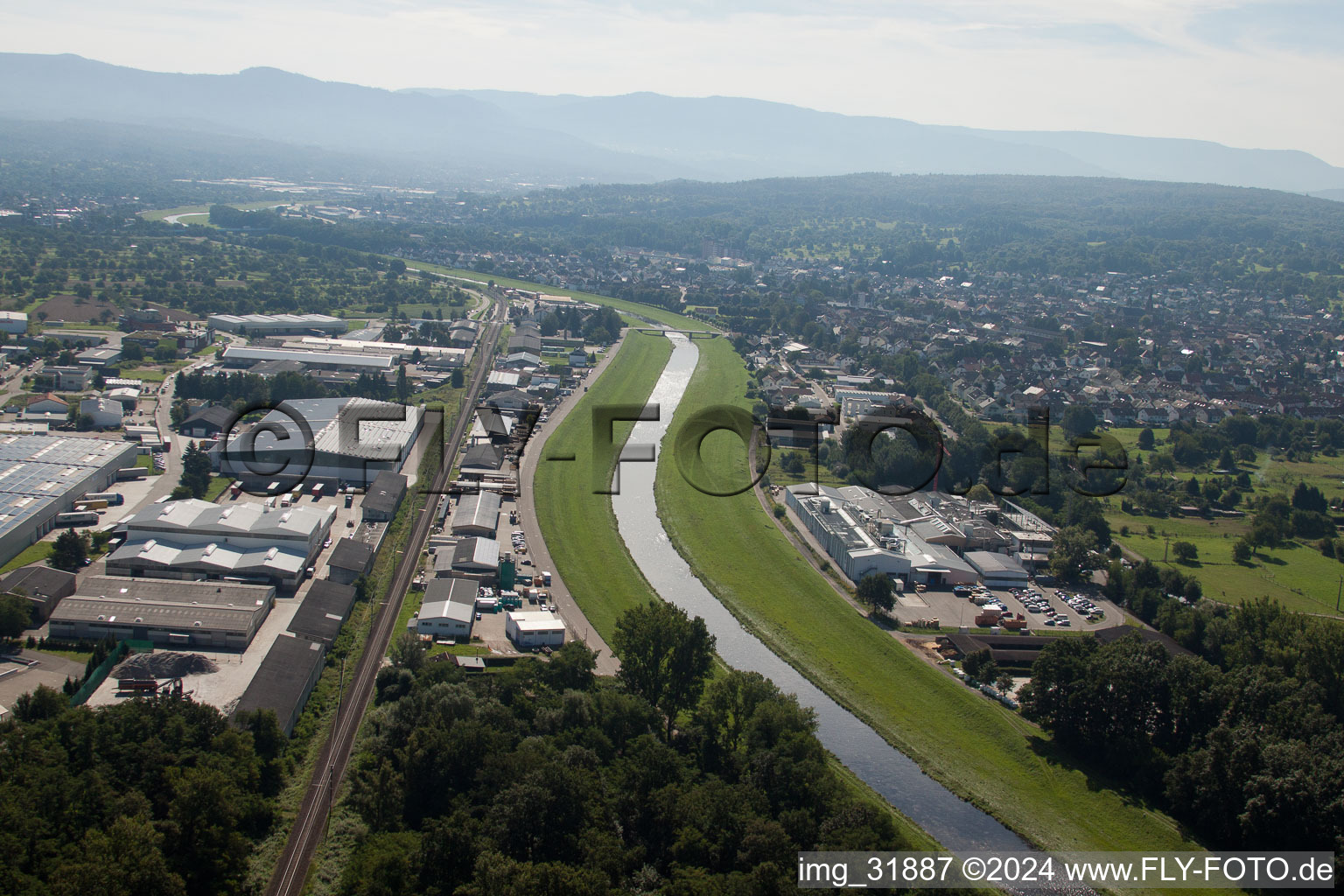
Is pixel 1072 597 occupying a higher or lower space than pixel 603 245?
lower

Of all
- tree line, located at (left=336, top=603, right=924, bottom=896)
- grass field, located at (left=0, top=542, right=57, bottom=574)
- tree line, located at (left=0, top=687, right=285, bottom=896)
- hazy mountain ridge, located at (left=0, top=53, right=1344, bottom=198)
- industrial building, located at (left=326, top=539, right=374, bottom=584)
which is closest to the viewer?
tree line, located at (left=0, top=687, right=285, bottom=896)

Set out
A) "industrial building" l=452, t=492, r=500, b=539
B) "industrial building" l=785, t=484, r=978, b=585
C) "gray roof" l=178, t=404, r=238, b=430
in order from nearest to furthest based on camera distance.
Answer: "industrial building" l=785, t=484, r=978, b=585
"industrial building" l=452, t=492, r=500, b=539
"gray roof" l=178, t=404, r=238, b=430

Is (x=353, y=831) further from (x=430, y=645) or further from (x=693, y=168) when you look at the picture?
(x=693, y=168)

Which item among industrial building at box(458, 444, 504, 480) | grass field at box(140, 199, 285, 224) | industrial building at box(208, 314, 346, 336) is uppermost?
grass field at box(140, 199, 285, 224)

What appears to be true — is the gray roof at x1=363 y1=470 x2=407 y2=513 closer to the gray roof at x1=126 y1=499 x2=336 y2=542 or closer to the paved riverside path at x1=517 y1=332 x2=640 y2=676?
the gray roof at x1=126 y1=499 x2=336 y2=542

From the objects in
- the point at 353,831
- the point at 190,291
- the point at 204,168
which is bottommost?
the point at 353,831

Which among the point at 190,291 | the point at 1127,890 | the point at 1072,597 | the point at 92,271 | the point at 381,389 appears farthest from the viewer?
the point at 92,271

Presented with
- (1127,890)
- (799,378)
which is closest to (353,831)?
(1127,890)

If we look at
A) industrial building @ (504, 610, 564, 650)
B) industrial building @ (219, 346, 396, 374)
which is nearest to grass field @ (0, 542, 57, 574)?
industrial building @ (504, 610, 564, 650)
